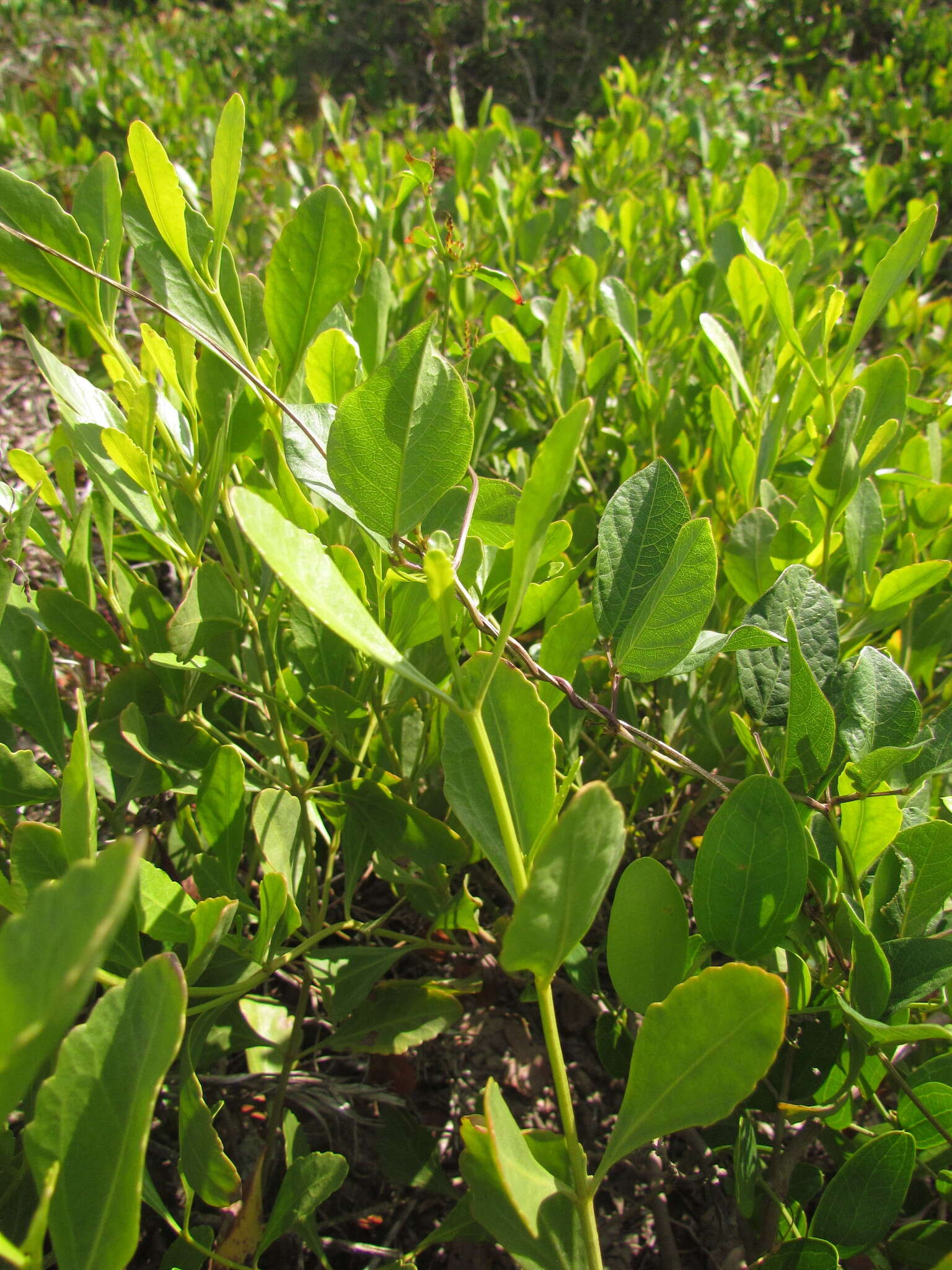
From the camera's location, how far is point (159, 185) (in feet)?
2.63

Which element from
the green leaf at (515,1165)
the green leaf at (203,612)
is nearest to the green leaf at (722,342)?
the green leaf at (203,612)

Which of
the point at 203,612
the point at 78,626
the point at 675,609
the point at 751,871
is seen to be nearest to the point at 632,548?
the point at 675,609

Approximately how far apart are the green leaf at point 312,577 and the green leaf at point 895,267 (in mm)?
684

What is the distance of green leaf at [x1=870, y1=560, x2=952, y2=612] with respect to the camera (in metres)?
0.92

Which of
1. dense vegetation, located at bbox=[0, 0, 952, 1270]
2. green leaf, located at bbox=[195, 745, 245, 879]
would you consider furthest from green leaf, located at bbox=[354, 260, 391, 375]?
green leaf, located at bbox=[195, 745, 245, 879]

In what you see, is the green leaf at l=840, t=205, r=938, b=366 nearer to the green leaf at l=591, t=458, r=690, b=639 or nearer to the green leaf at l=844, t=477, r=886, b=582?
the green leaf at l=844, t=477, r=886, b=582

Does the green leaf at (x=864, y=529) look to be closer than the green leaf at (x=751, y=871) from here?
No

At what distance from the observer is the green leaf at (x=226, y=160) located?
797mm

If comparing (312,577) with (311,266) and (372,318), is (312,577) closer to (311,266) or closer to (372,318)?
(311,266)

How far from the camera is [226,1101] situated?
3.77ft

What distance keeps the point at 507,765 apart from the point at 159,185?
637 millimetres

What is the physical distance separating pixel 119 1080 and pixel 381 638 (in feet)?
1.02

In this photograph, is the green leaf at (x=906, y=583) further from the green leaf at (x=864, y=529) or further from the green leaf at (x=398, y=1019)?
the green leaf at (x=398, y=1019)

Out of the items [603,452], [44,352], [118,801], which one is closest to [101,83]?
[603,452]
